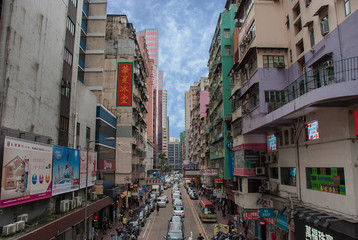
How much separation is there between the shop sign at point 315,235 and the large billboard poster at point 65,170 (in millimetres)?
16186

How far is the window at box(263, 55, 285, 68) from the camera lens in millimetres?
21297

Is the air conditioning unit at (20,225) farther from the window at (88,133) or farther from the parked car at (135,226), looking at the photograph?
the window at (88,133)

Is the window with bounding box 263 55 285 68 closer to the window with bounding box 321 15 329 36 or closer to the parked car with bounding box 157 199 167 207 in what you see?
the window with bounding box 321 15 329 36

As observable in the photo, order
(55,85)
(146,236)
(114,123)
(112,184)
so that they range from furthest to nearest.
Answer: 1. (114,123)
2. (112,184)
3. (146,236)
4. (55,85)

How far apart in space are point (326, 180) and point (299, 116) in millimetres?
4006

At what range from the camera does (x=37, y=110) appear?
17.5 metres

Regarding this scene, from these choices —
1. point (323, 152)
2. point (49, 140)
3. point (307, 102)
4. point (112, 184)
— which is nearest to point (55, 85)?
point (49, 140)

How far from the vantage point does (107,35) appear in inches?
1809

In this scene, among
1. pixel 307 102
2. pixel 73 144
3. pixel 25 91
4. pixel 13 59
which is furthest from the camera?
pixel 73 144

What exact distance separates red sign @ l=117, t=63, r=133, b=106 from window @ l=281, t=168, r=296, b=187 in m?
27.3

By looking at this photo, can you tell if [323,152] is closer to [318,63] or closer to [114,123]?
[318,63]

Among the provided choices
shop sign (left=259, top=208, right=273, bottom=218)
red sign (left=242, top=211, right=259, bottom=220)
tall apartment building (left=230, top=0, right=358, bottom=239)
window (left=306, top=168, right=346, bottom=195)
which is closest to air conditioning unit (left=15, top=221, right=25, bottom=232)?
red sign (left=242, top=211, right=259, bottom=220)

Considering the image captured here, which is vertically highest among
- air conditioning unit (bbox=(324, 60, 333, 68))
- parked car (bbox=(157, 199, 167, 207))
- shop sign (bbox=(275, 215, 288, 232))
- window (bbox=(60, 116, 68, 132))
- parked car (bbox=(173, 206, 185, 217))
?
air conditioning unit (bbox=(324, 60, 333, 68))

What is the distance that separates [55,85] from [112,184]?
20736 millimetres
